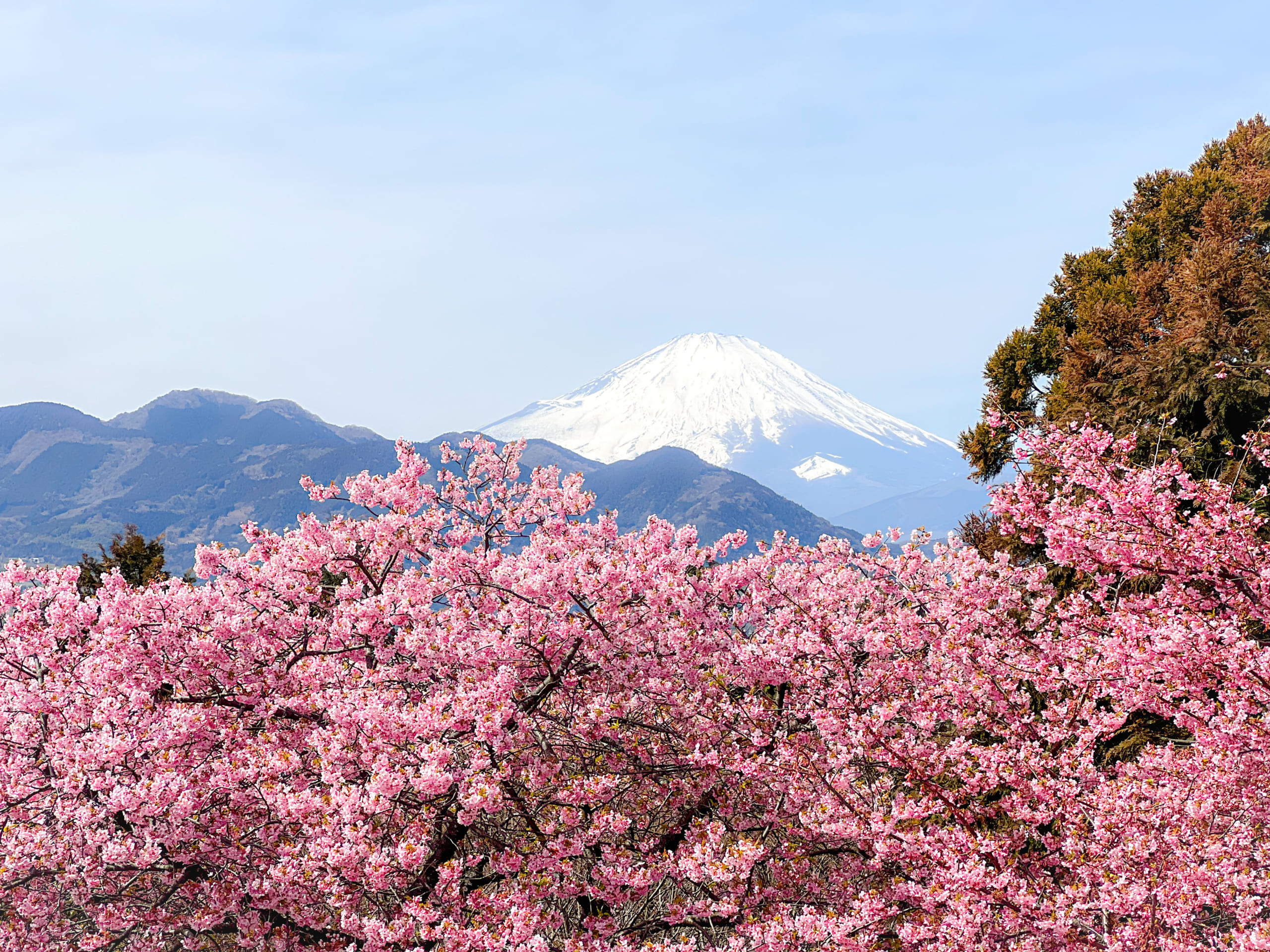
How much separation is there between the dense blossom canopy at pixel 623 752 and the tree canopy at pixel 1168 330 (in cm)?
226

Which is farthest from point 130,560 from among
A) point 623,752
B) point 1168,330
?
point 1168,330

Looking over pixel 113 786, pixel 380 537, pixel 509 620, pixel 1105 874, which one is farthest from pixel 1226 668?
pixel 113 786

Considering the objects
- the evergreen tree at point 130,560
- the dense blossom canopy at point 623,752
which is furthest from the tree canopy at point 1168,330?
the evergreen tree at point 130,560

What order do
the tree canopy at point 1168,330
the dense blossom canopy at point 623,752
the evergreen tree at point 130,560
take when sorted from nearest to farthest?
the dense blossom canopy at point 623,752, the tree canopy at point 1168,330, the evergreen tree at point 130,560

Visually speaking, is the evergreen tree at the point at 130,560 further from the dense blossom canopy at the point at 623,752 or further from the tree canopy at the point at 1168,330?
the tree canopy at the point at 1168,330

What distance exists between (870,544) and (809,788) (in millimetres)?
5496

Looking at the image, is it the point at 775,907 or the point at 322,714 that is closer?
the point at 775,907

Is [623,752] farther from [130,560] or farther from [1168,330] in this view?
[130,560]

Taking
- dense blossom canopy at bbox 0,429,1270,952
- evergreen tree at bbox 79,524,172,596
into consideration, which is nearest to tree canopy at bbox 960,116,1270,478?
dense blossom canopy at bbox 0,429,1270,952

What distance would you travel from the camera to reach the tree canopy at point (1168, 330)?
13.5 metres

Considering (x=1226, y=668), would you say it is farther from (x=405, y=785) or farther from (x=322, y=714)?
(x=322, y=714)

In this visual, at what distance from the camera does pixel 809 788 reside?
6.84 meters

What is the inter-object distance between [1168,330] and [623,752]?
16.3 meters

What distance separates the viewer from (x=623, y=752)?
6.95 meters
